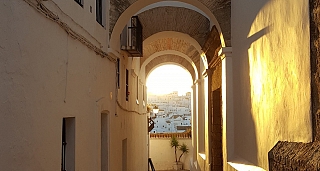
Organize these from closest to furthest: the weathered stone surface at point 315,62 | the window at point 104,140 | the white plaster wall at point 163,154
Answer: the weathered stone surface at point 315,62 < the window at point 104,140 < the white plaster wall at point 163,154

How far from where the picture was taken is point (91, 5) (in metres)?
6.65

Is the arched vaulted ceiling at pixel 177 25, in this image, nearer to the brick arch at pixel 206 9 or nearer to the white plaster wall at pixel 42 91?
the brick arch at pixel 206 9

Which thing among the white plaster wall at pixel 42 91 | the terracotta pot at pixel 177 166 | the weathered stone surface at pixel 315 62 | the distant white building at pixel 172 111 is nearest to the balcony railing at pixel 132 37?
the white plaster wall at pixel 42 91

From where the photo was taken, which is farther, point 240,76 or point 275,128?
point 240,76

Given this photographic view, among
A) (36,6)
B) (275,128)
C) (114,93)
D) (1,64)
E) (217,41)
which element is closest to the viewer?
(1,64)

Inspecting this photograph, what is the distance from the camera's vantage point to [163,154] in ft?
83.6

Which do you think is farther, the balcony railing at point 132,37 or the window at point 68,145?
the balcony railing at point 132,37

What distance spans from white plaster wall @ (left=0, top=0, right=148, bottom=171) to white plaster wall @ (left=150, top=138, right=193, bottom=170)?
18720mm

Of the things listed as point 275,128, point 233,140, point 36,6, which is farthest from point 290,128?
point 233,140

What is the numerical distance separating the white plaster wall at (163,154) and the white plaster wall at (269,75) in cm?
1774

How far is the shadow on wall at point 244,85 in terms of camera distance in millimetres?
6355

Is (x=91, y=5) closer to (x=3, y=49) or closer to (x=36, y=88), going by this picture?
(x=36, y=88)

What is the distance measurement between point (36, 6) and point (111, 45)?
12.6 feet

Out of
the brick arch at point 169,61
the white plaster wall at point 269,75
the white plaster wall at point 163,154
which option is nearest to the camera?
the white plaster wall at point 269,75
